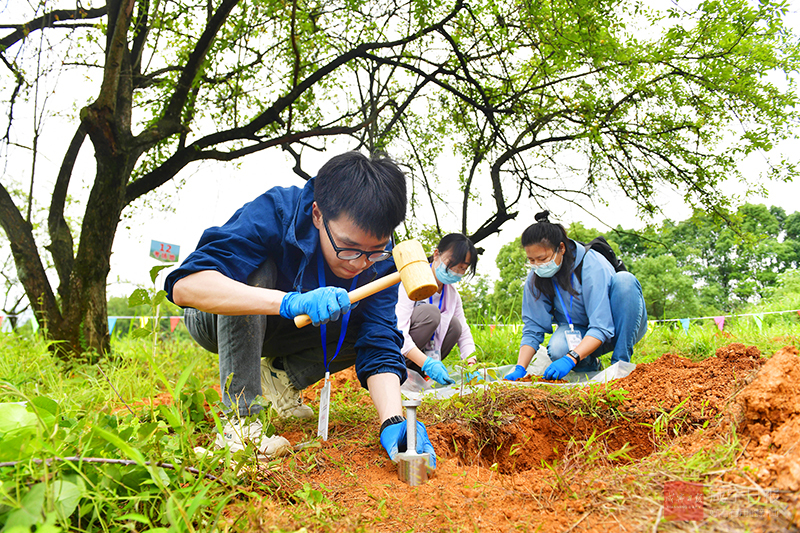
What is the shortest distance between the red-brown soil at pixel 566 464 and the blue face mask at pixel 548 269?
1.31 meters

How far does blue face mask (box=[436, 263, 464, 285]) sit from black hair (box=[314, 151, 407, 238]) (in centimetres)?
166

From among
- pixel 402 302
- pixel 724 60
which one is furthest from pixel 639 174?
pixel 402 302

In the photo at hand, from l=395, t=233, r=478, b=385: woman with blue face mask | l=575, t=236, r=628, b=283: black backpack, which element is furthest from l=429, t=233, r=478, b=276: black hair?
l=575, t=236, r=628, b=283: black backpack


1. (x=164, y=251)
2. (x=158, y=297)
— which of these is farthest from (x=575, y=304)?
(x=164, y=251)

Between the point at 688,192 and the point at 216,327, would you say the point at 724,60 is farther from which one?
the point at 216,327

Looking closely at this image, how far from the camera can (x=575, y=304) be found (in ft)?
11.6

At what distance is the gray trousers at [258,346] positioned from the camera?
1813 mm

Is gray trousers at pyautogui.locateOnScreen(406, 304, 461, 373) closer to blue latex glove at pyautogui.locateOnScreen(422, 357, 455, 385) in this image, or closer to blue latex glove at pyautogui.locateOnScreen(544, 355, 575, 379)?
blue latex glove at pyautogui.locateOnScreen(422, 357, 455, 385)

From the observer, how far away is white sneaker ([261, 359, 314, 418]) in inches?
91.8

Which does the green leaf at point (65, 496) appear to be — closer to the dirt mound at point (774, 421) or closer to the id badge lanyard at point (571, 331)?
the dirt mound at point (774, 421)

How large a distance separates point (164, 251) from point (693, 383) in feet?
18.0

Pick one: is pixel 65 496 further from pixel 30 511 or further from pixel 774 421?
pixel 774 421

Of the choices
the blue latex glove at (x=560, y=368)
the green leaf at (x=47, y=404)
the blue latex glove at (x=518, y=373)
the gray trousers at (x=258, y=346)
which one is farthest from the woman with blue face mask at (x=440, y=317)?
the green leaf at (x=47, y=404)

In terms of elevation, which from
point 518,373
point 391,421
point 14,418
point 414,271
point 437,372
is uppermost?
point 414,271
